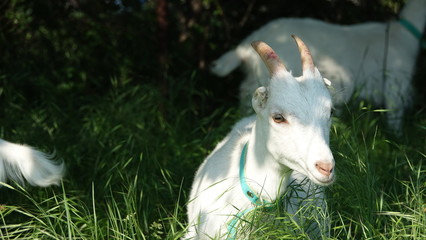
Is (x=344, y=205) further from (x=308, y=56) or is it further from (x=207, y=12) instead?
(x=207, y=12)

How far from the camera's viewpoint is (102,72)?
6.36m

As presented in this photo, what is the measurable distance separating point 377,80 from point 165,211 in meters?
2.99

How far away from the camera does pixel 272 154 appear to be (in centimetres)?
313

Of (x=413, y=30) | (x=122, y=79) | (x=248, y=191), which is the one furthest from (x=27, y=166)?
(x=413, y=30)

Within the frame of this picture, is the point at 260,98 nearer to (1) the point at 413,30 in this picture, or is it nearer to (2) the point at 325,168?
(2) the point at 325,168

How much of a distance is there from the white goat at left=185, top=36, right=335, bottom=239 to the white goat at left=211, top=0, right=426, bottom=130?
93.2 inches

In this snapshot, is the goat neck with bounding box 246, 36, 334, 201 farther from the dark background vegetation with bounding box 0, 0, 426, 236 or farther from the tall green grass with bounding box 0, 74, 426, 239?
the dark background vegetation with bounding box 0, 0, 426, 236

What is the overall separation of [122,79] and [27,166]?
295 cm

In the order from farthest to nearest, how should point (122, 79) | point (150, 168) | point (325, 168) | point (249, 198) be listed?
point (122, 79) → point (150, 168) → point (249, 198) → point (325, 168)

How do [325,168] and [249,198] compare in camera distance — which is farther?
[249,198]

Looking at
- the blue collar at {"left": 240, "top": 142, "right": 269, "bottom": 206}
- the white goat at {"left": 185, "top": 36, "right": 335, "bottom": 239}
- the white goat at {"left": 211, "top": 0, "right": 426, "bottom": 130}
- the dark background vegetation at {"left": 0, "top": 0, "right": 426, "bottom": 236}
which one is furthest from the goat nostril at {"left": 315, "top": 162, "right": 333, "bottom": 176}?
the white goat at {"left": 211, "top": 0, "right": 426, "bottom": 130}

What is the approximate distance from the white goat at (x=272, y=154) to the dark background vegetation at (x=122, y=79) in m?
0.84

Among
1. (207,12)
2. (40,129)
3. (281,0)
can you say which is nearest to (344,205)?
(40,129)

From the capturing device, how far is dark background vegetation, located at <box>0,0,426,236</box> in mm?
4812
